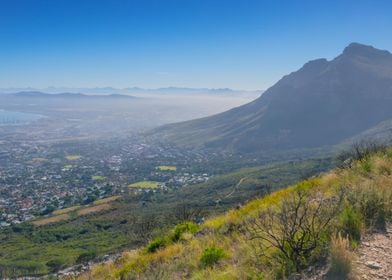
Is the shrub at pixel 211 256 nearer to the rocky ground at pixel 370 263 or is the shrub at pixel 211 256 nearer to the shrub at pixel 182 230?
the rocky ground at pixel 370 263

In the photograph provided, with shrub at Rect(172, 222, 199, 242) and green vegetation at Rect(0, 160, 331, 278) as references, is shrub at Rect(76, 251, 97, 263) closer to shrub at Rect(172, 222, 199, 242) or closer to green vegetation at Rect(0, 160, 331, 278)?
green vegetation at Rect(0, 160, 331, 278)

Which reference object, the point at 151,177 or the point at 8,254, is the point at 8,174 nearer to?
the point at 151,177

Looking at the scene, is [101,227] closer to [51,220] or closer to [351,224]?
[51,220]

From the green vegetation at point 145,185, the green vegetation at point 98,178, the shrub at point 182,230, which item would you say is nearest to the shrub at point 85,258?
the shrub at point 182,230

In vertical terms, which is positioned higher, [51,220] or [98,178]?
[51,220]

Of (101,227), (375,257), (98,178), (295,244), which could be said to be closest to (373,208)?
(375,257)

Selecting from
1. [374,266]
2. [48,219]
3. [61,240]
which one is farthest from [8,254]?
[374,266]
